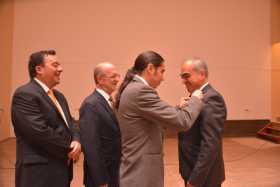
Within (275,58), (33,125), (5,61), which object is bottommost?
(33,125)

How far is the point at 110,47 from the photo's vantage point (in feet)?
29.9

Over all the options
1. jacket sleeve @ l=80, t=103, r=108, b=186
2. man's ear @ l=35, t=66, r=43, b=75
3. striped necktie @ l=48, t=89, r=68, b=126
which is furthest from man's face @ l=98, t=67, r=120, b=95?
man's ear @ l=35, t=66, r=43, b=75

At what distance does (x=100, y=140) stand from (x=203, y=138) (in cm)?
87

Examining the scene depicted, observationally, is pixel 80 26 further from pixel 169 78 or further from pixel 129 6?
pixel 169 78

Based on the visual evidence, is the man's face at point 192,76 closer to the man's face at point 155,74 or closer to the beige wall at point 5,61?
the man's face at point 155,74

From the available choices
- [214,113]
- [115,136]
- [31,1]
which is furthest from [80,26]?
[214,113]

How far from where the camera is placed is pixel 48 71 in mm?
2447

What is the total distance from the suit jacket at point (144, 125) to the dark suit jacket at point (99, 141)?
56 centimetres

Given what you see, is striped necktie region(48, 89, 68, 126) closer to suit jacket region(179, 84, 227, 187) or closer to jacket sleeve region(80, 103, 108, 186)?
jacket sleeve region(80, 103, 108, 186)

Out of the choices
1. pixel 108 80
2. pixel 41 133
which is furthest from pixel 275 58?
pixel 41 133

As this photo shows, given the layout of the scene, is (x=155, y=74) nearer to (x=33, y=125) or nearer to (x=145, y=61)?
(x=145, y=61)

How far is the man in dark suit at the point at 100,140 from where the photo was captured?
2.62m

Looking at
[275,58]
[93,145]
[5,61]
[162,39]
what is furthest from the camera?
[275,58]

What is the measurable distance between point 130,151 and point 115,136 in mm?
706
